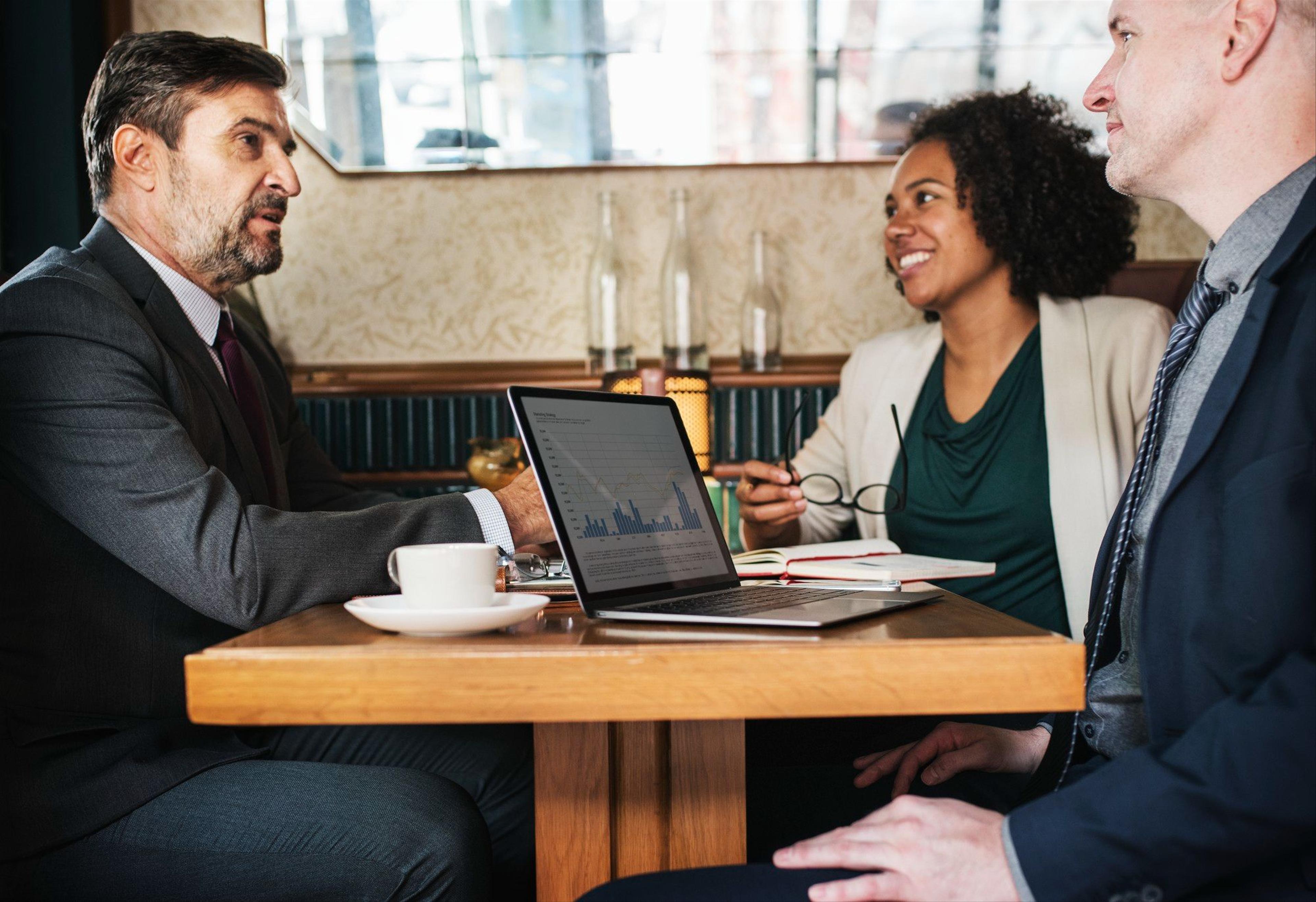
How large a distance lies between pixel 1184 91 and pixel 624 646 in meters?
0.80

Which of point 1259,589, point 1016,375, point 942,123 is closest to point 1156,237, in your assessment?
point 942,123

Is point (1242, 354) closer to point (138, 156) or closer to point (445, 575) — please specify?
point (445, 575)

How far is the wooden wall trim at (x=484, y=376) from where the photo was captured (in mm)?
2893

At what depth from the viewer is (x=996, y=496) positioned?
80.1 inches

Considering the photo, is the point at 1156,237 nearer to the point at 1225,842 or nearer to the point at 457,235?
the point at 457,235

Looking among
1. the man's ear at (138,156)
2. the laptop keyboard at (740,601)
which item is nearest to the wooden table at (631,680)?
the laptop keyboard at (740,601)

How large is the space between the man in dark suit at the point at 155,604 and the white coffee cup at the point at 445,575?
10.5 inches

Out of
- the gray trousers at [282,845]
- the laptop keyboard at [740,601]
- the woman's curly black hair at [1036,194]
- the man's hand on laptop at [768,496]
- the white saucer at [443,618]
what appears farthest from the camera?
the woman's curly black hair at [1036,194]

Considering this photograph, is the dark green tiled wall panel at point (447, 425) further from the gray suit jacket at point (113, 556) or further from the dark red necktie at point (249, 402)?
the gray suit jacket at point (113, 556)

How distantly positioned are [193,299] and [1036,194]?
1.69 m

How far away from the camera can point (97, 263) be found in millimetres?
1468

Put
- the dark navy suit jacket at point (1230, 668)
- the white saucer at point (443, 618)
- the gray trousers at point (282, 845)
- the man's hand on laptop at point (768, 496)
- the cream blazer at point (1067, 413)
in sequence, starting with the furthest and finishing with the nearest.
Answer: the cream blazer at point (1067, 413), the man's hand on laptop at point (768, 496), the gray trousers at point (282, 845), the white saucer at point (443, 618), the dark navy suit jacket at point (1230, 668)

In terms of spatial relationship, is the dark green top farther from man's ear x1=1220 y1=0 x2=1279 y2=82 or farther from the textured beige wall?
man's ear x1=1220 y1=0 x2=1279 y2=82

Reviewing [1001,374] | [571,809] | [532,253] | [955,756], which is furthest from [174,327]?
[532,253]
